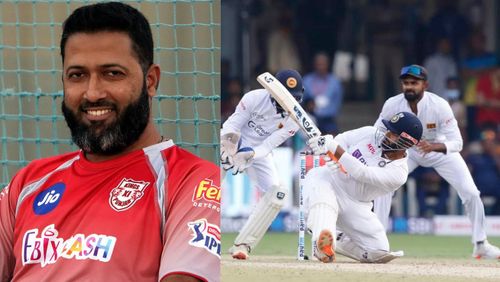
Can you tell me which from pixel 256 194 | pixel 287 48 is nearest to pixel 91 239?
pixel 256 194

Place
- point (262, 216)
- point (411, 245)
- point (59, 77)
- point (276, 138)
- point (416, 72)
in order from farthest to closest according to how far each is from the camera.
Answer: point (411, 245) < point (262, 216) < point (416, 72) < point (276, 138) < point (59, 77)

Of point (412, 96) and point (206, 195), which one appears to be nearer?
point (206, 195)

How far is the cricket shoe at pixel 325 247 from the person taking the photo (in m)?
5.00

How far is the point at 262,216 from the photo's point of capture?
5.96 meters

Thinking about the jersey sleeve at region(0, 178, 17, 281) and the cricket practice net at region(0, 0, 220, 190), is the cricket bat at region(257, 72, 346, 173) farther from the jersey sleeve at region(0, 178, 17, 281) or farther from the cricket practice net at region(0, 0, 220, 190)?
the jersey sleeve at region(0, 178, 17, 281)

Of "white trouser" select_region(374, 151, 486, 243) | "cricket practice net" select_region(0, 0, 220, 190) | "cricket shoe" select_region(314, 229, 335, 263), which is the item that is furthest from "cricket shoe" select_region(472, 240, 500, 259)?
"cricket practice net" select_region(0, 0, 220, 190)

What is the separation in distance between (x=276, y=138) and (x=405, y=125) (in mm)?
705

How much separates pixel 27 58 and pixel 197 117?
119 centimetres

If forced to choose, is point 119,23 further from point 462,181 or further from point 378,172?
point 462,181

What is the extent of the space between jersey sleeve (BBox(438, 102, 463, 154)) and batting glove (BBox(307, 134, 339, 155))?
0.89 m

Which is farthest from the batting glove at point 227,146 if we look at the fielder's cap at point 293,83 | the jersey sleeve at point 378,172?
the fielder's cap at point 293,83

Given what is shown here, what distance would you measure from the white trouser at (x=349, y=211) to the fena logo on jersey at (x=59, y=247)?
3.22 m

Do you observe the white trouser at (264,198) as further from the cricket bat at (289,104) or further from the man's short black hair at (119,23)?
the man's short black hair at (119,23)

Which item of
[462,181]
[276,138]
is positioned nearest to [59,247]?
[276,138]
